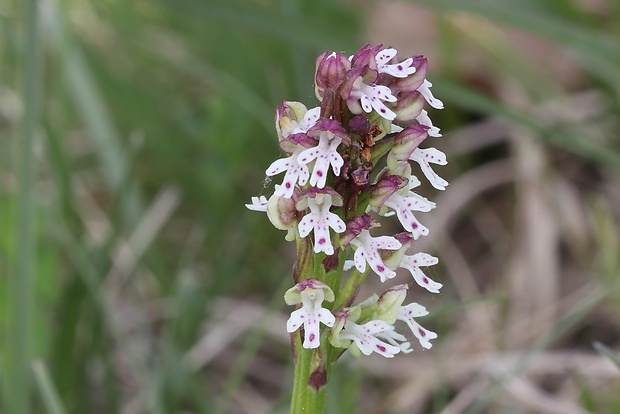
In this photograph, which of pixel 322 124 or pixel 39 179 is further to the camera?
pixel 39 179

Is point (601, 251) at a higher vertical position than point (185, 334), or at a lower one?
higher

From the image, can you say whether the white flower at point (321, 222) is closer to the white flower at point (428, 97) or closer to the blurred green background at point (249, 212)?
the white flower at point (428, 97)

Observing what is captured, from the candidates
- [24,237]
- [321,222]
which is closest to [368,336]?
[321,222]

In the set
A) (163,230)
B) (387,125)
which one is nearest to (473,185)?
(163,230)

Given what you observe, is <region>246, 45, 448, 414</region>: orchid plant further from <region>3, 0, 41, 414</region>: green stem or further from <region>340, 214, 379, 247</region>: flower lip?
<region>3, 0, 41, 414</region>: green stem

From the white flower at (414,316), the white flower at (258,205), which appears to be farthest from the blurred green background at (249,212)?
the white flower at (258,205)

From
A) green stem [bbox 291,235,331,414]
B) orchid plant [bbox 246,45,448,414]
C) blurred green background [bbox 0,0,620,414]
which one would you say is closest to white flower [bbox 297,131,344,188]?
orchid plant [bbox 246,45,448,414]

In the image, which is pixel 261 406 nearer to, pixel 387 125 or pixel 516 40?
pixel 387 125
